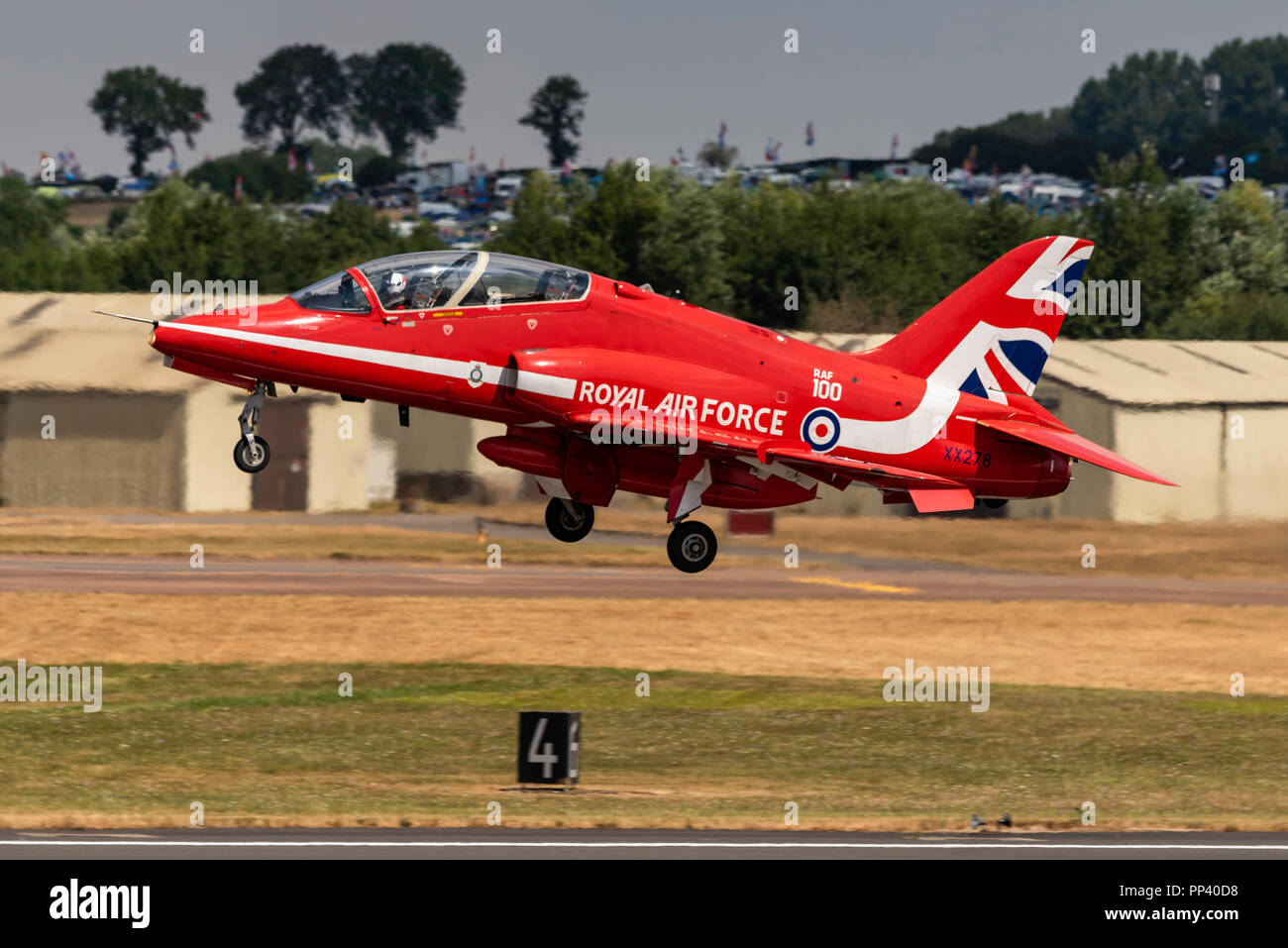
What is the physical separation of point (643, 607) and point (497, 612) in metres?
5.97

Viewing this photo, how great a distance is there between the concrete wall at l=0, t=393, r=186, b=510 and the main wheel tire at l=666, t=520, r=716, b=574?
55983 mm

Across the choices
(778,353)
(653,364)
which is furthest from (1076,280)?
(653,364)

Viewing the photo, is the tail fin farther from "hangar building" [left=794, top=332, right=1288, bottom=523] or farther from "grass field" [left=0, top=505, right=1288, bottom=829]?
"hangar building" [left=794, top=332, right=1288, bottom=523]

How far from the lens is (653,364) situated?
84.8ft

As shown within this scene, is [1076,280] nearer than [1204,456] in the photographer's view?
Yes

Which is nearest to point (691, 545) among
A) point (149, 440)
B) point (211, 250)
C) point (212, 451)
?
point (212, 451)

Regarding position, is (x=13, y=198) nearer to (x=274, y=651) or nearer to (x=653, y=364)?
(x=274, y=651)

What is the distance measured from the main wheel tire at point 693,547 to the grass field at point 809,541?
154ft

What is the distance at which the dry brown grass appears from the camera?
203ft

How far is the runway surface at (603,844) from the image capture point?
37094 mm

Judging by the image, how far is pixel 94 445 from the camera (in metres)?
77.2

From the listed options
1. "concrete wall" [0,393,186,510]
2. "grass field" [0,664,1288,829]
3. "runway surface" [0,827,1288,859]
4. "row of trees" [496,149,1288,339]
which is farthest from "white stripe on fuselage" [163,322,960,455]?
"row of trees" [496,149,1288,339]

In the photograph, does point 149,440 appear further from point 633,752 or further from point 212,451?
point 633,752
